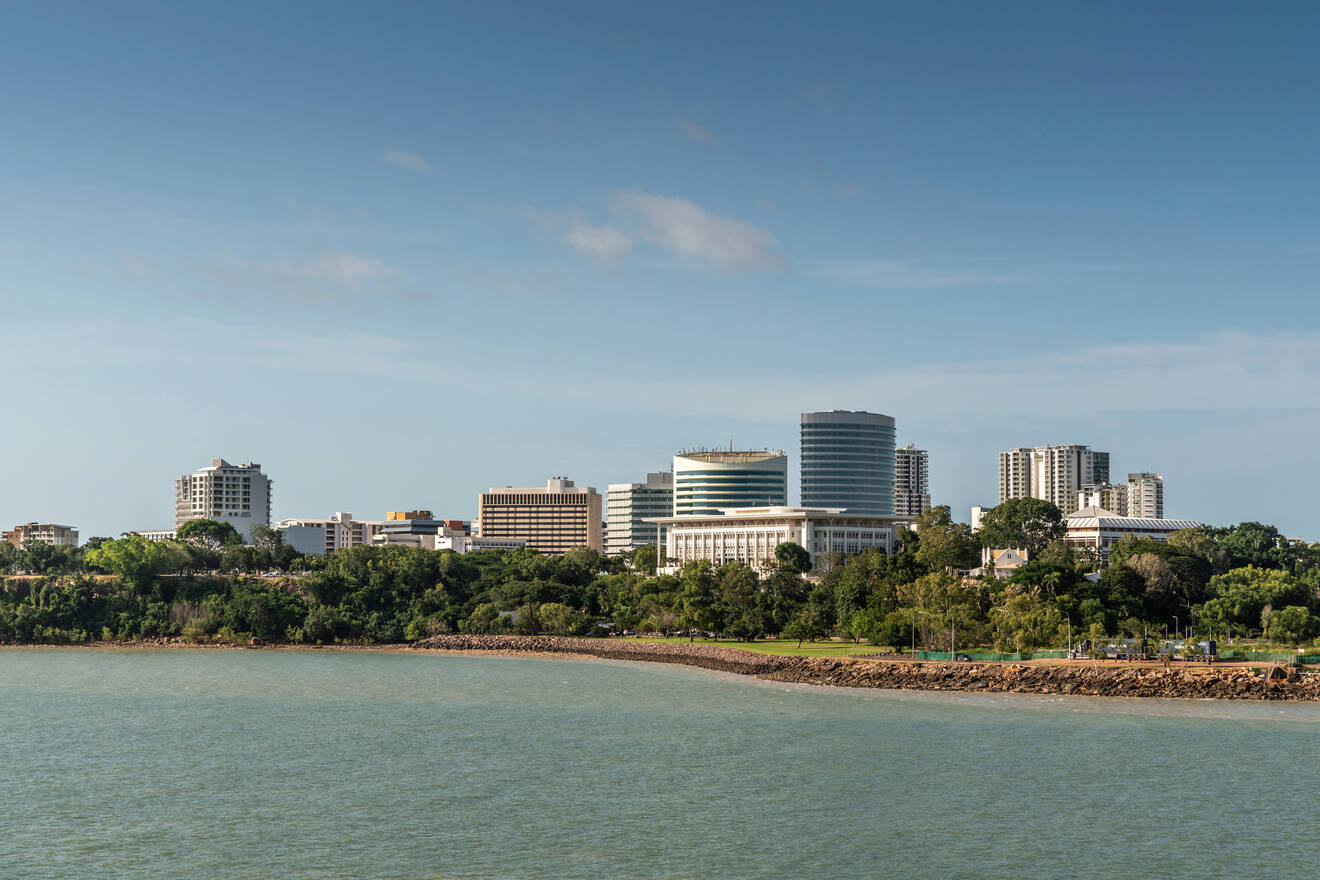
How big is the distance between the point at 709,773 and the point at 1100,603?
230ft

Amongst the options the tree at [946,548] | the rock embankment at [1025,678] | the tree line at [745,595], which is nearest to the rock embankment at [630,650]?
the rock embankment at [1025,678]

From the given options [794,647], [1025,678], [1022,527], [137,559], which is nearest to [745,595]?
[794,647]

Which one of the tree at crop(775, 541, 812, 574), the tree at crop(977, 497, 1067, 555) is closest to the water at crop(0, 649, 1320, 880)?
the tree at crop(977, 497, 1067, 555)

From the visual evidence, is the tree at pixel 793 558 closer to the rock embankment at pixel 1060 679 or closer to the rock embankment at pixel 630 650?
the rock embankment at pixel 630 650

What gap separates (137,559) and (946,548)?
4319 inches

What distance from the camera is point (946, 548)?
162 m

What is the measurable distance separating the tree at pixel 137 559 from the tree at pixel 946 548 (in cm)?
10550

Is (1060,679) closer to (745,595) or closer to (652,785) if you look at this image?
(652,785)

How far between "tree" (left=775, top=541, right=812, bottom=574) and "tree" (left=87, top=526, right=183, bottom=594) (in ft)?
287

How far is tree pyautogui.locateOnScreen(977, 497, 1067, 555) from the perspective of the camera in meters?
173

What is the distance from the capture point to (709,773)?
65938mm

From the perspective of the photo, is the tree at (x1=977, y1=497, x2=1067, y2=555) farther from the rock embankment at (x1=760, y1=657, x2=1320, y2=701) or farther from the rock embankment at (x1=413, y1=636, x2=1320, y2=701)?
the rock embankment at (x1=760, y1=657, x2=1320, y2=701)

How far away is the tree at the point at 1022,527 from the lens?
17325 centimetres

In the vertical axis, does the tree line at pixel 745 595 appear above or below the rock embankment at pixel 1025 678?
above
